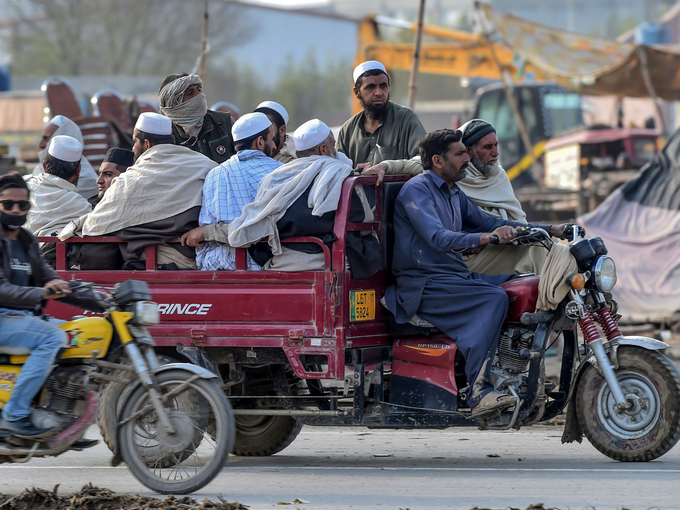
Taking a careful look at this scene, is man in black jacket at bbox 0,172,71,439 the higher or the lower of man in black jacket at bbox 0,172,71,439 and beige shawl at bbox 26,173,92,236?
the lower

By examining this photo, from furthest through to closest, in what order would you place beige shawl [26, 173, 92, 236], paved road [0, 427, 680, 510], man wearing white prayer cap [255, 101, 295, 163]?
man wearing white prayer cap [255, 101, 295, 163]
beige shawl [26, 173, 92, 236]
paved road [0, 427, 680, 510]

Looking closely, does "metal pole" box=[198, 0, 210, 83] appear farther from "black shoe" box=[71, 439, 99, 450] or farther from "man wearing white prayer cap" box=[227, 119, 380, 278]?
"black shoe" box=[71, 439, 99, 450]

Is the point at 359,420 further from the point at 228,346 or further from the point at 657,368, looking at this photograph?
the point at 657,368

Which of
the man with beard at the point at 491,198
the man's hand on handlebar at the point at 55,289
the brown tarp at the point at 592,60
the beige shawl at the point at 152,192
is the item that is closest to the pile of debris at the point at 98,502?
the man's hand on handlebar at the point at 55,289

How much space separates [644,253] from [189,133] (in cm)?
778

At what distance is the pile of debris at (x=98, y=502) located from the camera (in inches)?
185

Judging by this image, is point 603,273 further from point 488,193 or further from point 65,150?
point 65,150

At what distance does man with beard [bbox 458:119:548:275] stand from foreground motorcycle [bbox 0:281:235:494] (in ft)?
6.63

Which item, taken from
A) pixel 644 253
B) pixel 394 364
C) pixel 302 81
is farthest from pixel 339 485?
pixel 302 81

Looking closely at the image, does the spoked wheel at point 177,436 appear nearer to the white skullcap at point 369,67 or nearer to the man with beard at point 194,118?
the man with beard at point 194,118

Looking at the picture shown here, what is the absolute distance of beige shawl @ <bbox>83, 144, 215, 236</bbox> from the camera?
6027 millimetres

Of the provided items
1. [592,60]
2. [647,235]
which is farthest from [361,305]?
[592,60]

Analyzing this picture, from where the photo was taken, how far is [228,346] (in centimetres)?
582

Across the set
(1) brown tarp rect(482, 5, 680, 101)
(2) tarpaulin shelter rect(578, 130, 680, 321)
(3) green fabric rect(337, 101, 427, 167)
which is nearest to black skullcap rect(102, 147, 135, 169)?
(3) green fabric rect(337, 101, 427, 167)
